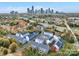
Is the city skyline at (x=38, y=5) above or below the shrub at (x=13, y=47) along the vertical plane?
above

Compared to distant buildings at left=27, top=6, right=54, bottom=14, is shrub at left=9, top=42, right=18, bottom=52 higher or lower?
lower

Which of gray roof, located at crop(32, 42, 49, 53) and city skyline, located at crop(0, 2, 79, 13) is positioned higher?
city skyline, located at crop(0, 2, 79, 13)

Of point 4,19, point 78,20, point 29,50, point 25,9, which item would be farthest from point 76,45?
point 4,19

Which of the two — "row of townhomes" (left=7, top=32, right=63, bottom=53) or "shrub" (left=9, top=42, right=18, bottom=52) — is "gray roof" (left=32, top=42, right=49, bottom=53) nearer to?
"row of townhomes" (left=7, top=32, right=63, bottom=53)

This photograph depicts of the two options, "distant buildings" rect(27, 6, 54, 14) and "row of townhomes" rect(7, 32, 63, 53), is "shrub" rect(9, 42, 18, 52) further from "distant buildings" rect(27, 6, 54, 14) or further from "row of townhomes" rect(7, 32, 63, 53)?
"distant buildings" rect(27, 6, 54, 14)

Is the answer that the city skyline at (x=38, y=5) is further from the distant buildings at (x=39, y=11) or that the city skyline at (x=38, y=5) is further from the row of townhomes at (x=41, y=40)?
the row of townhomes at (x=41, y=40)

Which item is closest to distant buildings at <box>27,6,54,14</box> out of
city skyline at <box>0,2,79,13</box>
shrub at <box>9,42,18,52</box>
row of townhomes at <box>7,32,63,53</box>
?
city skyline at <box>0,2,79,13</box>

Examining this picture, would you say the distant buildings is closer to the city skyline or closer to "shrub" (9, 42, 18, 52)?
the city skyline

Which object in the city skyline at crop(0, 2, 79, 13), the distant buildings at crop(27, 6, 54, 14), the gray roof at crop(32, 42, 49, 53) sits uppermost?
the city skyline at crop(0, 2, 79, 13)

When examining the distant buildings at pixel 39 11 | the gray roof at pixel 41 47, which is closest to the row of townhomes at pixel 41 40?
the gray roof at pixel 41 47

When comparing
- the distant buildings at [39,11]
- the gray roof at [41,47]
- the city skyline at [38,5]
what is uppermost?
the city skyline at [38,5]

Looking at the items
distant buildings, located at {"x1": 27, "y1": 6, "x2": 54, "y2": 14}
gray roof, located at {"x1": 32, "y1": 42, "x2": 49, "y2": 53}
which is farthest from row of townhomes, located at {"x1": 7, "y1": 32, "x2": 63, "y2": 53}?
distant buildings, located at {"x1": 27, "y1": 6, "x2": 54, "y2": 14}
